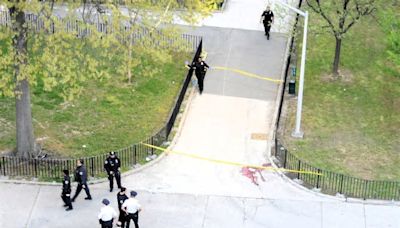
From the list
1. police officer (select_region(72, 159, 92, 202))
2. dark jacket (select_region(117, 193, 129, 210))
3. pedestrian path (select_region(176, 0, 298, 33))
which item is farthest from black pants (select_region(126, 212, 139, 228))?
pedestrian path (select_region(176, 0, 298, 33))

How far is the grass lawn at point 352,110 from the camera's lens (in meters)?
27.9

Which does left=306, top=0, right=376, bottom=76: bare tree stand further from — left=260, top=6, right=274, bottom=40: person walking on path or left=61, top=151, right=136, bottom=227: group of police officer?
left=61, top=151, right=136, bottom=227: group of police officer

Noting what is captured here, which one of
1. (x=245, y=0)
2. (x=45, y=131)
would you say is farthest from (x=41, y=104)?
(x=245, y=0)

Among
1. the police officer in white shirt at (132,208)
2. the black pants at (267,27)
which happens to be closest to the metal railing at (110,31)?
the black pants at (267,27)

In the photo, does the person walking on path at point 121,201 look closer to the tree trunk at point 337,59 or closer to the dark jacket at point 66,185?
the dark jacket at point 66,185

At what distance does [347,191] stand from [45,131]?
33.9 ft

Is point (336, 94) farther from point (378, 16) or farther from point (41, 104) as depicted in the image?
point (41, 104)

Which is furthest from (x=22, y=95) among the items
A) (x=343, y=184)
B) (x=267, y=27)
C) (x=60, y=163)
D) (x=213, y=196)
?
(x=267, y=27)

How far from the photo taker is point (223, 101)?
1251 inches

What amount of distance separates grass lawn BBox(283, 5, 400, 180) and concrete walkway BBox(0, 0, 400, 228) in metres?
1.67

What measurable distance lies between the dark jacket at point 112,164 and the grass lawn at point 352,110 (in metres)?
6.27

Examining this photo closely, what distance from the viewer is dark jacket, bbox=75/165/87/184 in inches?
967

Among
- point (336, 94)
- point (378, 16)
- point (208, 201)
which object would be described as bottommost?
point (208, 201)

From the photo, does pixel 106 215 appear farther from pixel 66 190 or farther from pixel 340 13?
pixel 340 13
